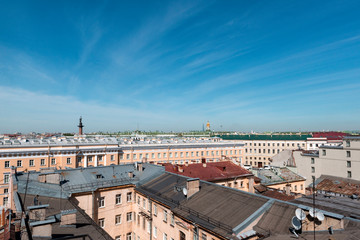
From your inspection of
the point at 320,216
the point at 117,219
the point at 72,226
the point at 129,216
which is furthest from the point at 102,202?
the point at 320,216

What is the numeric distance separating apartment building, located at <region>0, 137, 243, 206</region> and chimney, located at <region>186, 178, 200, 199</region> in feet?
73.6

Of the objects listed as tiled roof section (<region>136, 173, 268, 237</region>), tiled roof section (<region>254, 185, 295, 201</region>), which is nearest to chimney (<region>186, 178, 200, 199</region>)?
tiled roof section (<region>136, 173, 268, 237</region>)

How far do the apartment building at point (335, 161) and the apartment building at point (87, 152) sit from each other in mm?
17332

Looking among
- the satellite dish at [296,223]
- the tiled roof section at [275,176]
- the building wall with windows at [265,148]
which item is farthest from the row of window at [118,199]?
the building wall with windows at [265,148]

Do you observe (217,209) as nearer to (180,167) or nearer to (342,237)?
(342,237)

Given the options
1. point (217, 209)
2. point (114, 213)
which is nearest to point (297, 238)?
point (217, 209)

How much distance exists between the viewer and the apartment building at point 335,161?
4850 cm

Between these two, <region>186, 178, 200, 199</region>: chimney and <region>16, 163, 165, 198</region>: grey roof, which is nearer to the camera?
<region>186, 178, 200, 199</region>: chimney

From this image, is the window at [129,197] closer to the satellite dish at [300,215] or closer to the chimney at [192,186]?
the chimney at [192,186]

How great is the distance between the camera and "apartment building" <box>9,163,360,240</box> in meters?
14.8

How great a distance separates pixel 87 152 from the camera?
58344mm

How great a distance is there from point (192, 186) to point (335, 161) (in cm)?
4429

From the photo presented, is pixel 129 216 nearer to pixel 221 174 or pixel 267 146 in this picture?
pixel 221 174

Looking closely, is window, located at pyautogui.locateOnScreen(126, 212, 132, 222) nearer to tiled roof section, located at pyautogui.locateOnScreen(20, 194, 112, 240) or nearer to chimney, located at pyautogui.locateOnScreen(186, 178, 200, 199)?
tiled roof section, located at pyautogui.locateOnScreen(20, 194, 112, 240)
